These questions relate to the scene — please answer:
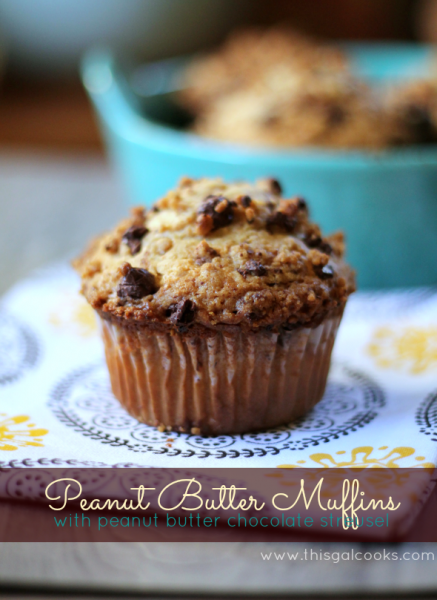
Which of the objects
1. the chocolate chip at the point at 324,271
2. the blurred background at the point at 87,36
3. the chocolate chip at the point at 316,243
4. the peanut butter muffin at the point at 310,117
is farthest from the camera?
the blurred background at the point at 87,36

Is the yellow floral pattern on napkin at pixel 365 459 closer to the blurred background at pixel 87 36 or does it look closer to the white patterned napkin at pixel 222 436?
the white patterned napkin at pixel 222 436

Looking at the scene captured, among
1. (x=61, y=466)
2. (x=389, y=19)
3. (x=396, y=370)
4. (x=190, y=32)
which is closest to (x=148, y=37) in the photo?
(x=190, y=32)

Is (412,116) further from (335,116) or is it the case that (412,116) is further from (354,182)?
(354,182)

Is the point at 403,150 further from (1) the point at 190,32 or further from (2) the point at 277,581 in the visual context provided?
(1) the point at 190,32

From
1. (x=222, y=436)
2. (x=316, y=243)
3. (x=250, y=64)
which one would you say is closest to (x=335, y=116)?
(x=250, y=64)

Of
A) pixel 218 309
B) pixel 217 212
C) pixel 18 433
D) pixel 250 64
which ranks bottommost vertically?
pixel 18 433

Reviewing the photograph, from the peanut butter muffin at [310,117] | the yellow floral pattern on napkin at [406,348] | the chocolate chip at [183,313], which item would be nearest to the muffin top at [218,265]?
the chocolate chip at [183,313]
